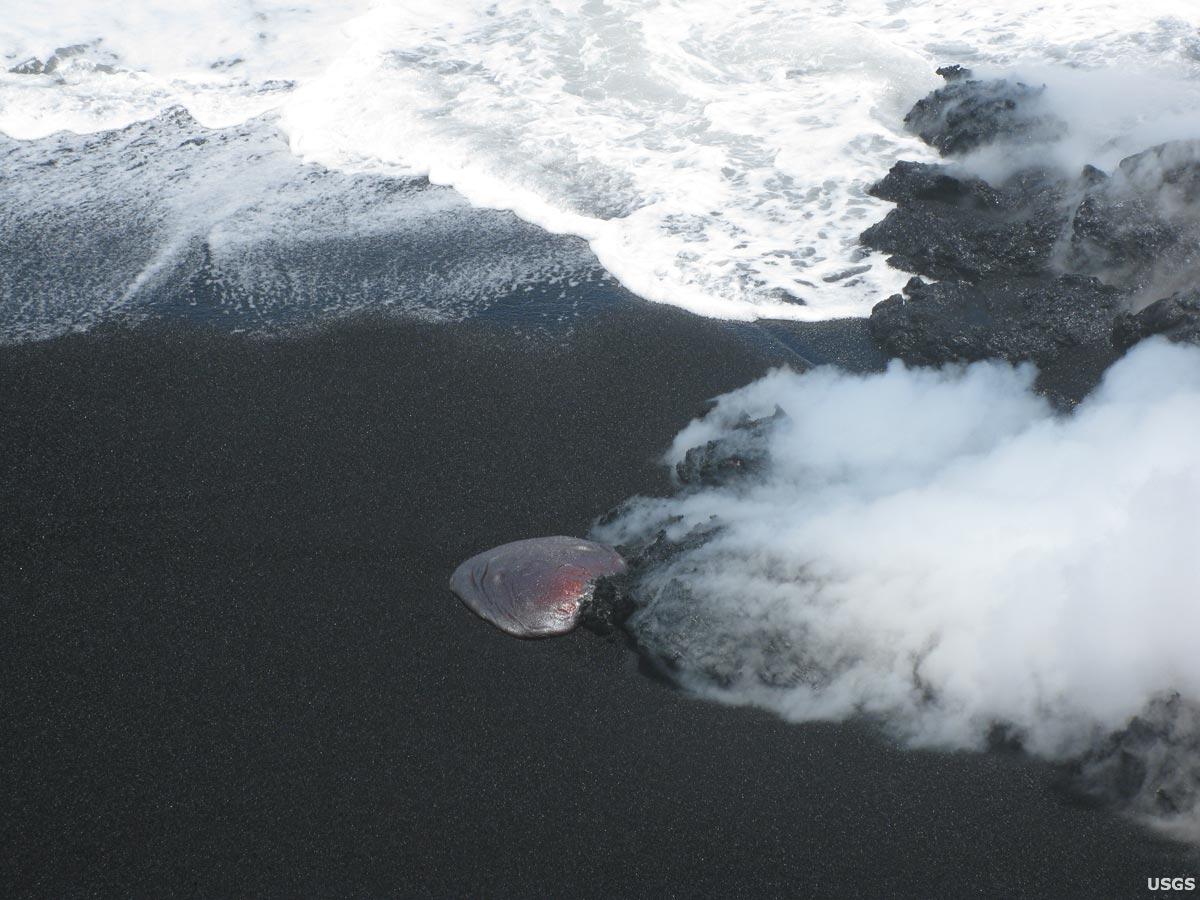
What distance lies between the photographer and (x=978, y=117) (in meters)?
11.9

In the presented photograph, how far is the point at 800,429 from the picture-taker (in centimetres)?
783

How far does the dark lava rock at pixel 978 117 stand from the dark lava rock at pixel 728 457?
18.9 ft

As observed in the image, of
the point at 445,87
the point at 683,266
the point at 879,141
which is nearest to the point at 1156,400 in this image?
the point at 683,266

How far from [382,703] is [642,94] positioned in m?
10.2

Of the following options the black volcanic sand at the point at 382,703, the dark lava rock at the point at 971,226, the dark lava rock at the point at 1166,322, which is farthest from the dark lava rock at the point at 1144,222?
the black volcanic sand at the point at 382,703

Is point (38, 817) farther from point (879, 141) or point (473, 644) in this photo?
point (879, 141)

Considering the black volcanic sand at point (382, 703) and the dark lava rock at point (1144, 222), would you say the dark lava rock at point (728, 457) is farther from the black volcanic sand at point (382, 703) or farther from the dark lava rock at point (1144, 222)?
the dark lava rock at point (1144, 222)

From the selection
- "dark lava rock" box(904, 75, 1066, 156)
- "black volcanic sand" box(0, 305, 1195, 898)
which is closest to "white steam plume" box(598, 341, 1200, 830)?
"black volcanic sand" box(0, 305, 1195, 898)

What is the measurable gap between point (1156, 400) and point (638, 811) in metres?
4.86

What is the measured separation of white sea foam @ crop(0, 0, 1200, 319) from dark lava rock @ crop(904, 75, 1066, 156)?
31 centimetres

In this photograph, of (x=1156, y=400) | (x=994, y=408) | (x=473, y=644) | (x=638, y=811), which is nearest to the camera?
(x=638, y=811)

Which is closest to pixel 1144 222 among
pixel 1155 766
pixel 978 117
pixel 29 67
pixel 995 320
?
pixel 995 320

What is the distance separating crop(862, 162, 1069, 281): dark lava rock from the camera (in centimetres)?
1024

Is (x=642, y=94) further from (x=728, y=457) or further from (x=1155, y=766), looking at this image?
(x=1155, y=766)
